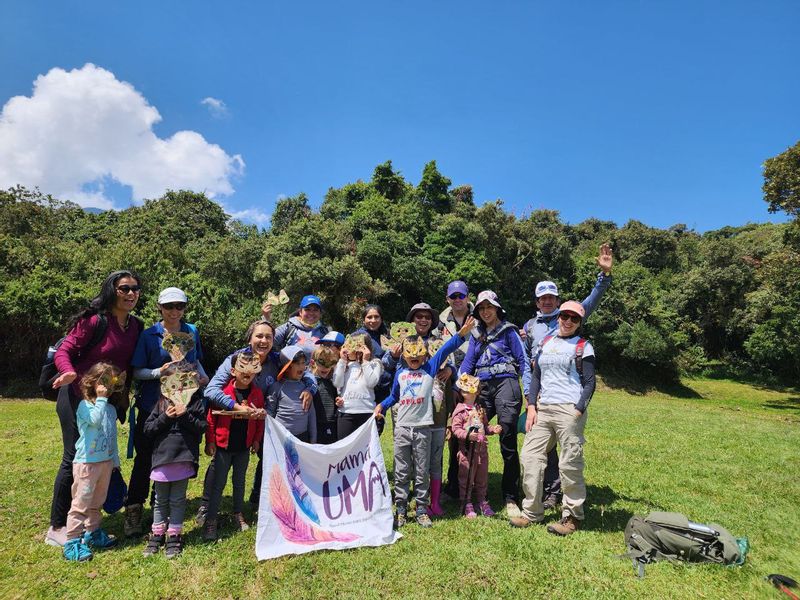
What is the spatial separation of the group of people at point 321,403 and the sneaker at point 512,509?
2 centimetres

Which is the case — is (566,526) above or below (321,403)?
below

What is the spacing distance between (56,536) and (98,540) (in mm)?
453

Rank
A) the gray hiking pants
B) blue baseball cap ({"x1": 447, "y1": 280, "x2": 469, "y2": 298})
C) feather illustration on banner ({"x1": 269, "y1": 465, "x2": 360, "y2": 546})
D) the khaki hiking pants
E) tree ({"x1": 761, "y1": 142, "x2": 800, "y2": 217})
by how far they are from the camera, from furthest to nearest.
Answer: tree ({"x1": 761, "y1": 142, "x2": 800, "y2": 217}) < blue baseball cap ({"x1": 447, "y1": 280, "x2": 469, "y2": 298}) < the gray hiking pants < the khaki hiking pants < feather illustration on banner ({"x1": 269, "y1": 465, "x2": 360, "y2": 546})

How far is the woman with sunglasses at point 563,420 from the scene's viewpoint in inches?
191

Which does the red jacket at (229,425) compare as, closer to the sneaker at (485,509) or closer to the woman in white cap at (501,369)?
the woman in white cap at (501,369)

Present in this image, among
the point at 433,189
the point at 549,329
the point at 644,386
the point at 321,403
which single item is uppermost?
the point at 433,189

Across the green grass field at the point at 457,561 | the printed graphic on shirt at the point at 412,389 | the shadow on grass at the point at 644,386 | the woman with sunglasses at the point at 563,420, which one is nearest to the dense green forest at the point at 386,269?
the shadow on grass at the point at 644,386

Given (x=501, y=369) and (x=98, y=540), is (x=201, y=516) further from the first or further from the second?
(x=501, y=369)

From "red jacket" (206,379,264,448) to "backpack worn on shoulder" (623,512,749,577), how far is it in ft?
13.3

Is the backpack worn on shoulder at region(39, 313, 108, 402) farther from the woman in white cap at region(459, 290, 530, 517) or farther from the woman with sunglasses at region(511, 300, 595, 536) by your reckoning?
the woman with sunglasses at region(511, 300, 595, 536)

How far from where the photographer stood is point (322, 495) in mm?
4793

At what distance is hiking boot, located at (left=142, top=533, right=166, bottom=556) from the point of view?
14.0ft

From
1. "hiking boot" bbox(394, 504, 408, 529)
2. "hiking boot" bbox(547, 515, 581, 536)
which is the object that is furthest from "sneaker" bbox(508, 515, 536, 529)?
"hiking boot" bbox(394, 504, 408, 529)

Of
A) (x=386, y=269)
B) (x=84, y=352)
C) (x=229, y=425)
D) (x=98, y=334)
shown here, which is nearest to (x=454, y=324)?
(x=229, y=425)
